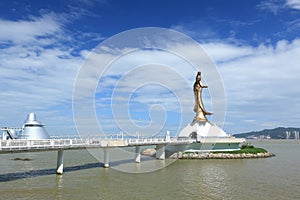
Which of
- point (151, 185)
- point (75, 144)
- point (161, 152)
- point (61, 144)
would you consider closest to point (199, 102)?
point (161, 152)

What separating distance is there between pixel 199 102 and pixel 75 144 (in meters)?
35.4

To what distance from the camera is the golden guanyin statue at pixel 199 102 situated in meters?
62.7

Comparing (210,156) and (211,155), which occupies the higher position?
(211,155)

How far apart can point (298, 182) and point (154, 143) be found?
2417 cm

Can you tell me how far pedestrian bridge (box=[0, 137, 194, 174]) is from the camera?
87.0 feet

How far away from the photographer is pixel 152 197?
22828 millimetres

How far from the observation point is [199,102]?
64.2 m

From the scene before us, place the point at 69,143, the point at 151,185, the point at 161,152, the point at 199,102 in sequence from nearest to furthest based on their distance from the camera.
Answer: the point at 151,185
the point at 69,143
the point at 161,152
the point at 199,102

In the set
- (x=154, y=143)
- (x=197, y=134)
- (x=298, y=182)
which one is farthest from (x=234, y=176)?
(x=197, y=134)

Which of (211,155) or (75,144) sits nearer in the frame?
(75,144)

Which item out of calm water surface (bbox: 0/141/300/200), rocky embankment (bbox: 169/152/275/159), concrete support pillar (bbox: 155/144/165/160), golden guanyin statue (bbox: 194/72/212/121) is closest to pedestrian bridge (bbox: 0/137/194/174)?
concrete support pillar (bbox: 155/144/165/160)

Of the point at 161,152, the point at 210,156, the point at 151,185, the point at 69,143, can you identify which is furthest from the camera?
the point at 161,152

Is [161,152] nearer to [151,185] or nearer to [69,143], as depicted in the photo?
[69,143]

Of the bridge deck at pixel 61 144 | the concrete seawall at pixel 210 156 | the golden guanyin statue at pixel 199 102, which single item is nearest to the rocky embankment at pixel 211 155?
the concrete seawall at pixel 210 156
